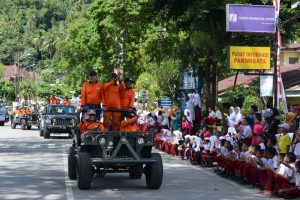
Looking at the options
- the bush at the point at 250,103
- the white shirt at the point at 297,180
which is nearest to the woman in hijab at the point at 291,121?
the white shirt at the point at 297,180

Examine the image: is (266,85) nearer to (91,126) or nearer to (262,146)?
(262,146)

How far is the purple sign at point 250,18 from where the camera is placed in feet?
78.5

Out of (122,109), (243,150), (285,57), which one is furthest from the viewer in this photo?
(285,57)

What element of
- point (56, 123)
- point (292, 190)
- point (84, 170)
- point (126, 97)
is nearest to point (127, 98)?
point (126, 97)

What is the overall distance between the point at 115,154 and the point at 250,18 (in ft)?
41.2

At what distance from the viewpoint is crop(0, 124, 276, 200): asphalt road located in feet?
42.5

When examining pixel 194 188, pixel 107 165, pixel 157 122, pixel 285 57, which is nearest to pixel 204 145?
pixel 194 188

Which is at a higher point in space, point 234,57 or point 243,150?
point 234,57

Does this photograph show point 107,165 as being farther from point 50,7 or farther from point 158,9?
point 50,7

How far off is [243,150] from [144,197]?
12.7 ft

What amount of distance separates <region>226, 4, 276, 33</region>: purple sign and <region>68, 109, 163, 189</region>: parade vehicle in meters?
11.3

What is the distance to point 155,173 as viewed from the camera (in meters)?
13.6

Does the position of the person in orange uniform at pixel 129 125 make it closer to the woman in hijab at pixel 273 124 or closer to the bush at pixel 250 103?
the woman in hijab at pixel 273 124

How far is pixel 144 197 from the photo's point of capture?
12.7 metres
